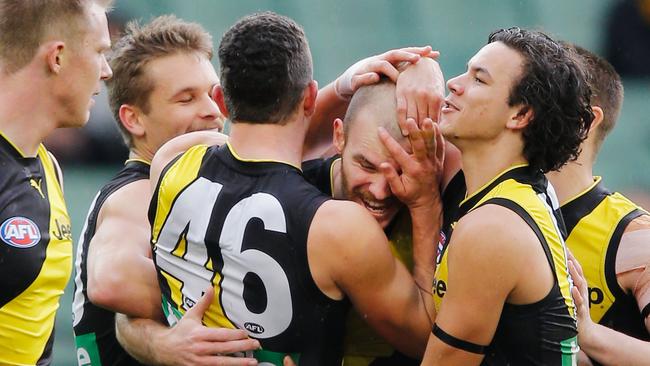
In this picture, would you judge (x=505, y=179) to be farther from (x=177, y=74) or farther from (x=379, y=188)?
(x=177, y=74)

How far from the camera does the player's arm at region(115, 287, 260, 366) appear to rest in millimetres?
3867

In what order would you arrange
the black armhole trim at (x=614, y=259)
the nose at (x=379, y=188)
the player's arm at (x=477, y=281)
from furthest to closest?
the black armhole trim at (x=614, y=259) → the nose at (x=379, y=188) → the player's arm at (x=477, y=281)

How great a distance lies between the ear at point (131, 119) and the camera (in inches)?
200

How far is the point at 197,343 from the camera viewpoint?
3.93 metres

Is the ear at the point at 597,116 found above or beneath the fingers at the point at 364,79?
beneath

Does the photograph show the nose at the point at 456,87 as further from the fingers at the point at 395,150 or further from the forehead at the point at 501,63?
the fingers at the point at 395,150

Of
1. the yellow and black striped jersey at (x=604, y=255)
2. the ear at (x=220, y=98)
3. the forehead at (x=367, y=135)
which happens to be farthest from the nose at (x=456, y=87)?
the yellow and black striped jersey at (x=604, y=255)

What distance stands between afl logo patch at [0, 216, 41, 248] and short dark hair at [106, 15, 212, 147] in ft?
3.17

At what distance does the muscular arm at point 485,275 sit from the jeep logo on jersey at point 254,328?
675mm

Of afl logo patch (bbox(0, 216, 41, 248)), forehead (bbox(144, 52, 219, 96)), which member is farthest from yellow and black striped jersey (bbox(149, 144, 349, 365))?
forehead (bbox(144, 52, 219, 96))

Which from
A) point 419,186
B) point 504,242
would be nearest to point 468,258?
point 504,242

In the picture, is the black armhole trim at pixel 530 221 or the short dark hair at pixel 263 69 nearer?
the black armhole trim at pixel 530 221

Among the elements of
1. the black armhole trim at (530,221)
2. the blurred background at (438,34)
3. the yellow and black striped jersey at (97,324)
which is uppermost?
the black armhole trim at (530,221)

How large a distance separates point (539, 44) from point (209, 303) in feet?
5.26
